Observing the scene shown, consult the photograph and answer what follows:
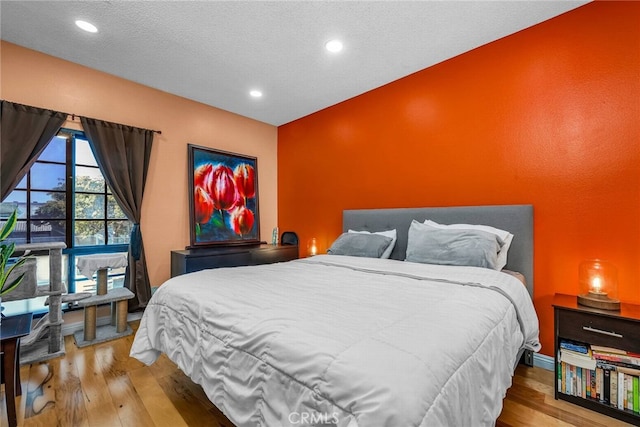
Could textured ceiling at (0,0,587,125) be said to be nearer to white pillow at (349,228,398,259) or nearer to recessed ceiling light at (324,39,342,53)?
recessed ceiling light at (324,39,342,53)

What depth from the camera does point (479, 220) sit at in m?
2.47

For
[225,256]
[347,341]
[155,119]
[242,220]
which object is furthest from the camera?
[242,220]

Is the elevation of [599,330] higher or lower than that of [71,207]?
lower

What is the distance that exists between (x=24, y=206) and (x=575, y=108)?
471 cm

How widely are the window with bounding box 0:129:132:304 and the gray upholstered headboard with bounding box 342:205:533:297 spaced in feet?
9.31

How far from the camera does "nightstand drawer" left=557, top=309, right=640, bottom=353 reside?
1564 millimetres

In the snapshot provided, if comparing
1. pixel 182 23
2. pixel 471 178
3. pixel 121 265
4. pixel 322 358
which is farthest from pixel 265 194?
pixel 322 358

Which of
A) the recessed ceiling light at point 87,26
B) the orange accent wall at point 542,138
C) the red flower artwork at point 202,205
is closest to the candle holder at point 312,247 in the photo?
the orange accent wall at point 542,138

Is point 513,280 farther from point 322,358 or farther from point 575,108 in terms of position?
point 322,358

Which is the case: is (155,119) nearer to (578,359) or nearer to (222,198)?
(222,198)

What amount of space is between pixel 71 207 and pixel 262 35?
100 inches

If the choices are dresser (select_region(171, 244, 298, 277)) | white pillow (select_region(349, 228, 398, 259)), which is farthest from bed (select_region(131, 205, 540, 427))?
dresser (select_region(171, 244, 298, 277))

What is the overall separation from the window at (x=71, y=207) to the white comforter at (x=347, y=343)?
66.5 inches

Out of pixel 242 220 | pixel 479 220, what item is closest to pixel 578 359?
pixel 479 220
